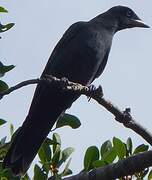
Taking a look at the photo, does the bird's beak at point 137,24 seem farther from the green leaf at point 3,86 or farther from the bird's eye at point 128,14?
the green leaf at point 3,86

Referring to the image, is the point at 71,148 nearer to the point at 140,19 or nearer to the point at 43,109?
the point at 43,109

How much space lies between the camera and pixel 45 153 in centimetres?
444

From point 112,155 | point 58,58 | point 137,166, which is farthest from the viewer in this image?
point 58,58

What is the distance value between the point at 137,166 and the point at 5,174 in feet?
3.28

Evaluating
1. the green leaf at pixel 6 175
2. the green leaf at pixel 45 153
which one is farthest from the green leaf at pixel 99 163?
the green leaf at pixel 6 175

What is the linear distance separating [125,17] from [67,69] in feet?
4.63

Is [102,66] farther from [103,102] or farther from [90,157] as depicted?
[103,102]

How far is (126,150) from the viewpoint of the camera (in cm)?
428

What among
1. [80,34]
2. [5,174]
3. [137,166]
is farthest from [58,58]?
[137,166]

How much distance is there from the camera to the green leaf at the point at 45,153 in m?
4.38

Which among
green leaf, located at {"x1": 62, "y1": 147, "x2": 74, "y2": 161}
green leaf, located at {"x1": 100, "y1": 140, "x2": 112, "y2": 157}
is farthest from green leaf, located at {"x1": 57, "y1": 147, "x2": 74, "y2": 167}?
green leaf, located at {"x1": 100, "y1": 140, "x2": 112, "y2": 157}

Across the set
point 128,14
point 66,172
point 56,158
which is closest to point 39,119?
point 56,158

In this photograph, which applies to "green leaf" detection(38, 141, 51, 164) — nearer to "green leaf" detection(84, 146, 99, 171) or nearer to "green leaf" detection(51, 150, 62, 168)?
"green leaf" detection(51, 150, 62, 168)

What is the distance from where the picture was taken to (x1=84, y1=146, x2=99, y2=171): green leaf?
163 inches
